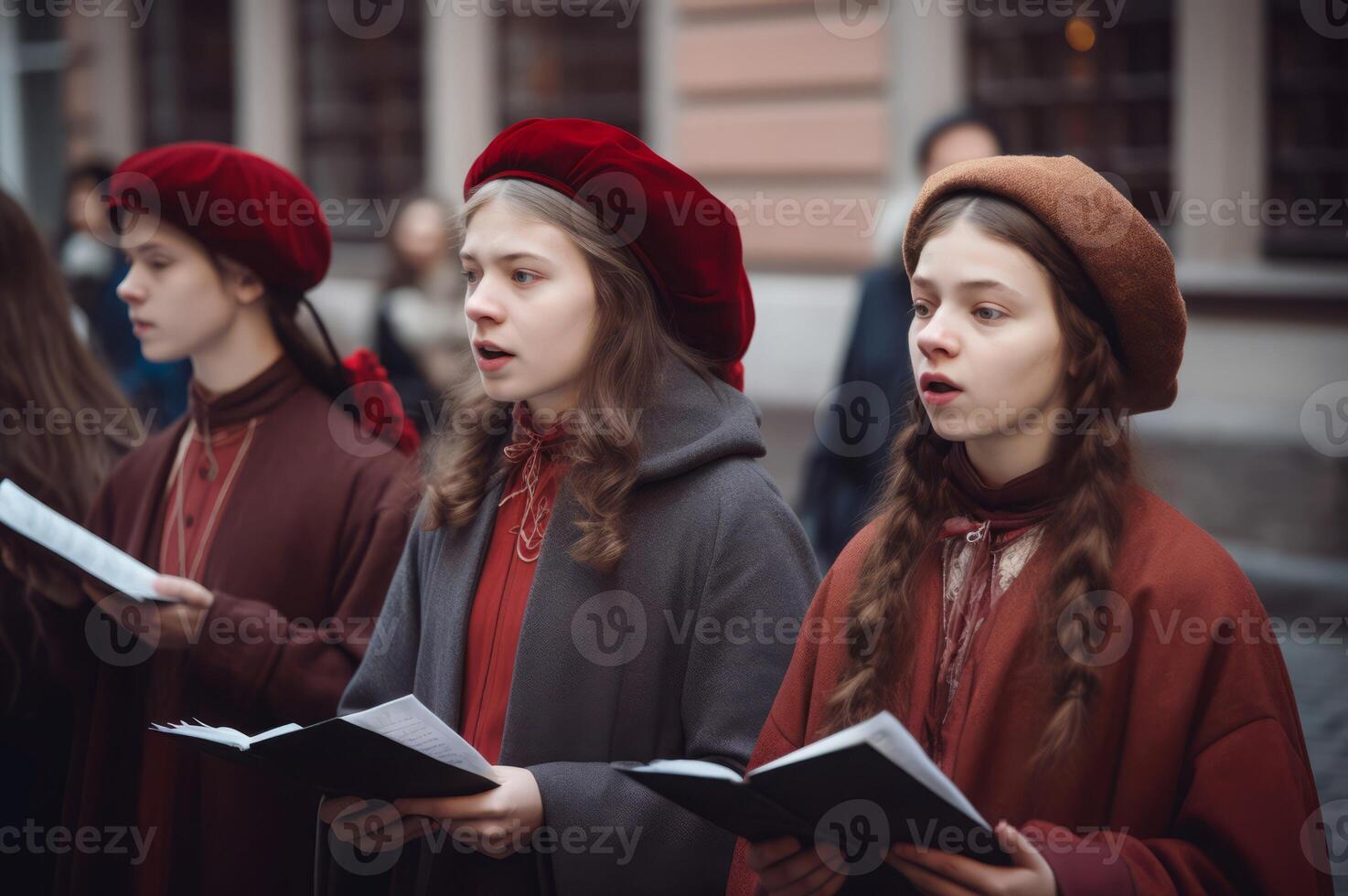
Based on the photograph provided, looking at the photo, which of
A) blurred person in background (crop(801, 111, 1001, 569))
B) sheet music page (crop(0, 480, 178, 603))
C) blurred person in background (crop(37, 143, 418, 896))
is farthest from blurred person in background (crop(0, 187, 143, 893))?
blurred person in background (crop(801, 111, 1001, 569))

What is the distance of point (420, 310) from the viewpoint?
6.27 m

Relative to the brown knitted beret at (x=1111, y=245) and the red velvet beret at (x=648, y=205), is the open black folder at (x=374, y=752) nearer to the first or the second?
the red velvet beret at (x=648, y=205)

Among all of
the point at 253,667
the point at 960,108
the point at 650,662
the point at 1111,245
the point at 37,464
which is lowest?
the point at 253,667

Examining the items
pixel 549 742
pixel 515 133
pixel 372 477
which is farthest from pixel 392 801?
pixel 515 133

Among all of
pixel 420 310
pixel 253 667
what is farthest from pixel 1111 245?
pixel 420 310

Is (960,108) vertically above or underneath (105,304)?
above

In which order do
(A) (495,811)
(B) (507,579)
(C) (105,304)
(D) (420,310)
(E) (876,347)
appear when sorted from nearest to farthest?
(A) (495,811) < (B) (507,579) < (E) (876,347) < (D) (420,310) < (C) (105,304)

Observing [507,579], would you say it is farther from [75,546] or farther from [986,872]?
[986,872]

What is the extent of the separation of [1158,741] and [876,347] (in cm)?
276

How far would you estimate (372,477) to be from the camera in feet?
9.54

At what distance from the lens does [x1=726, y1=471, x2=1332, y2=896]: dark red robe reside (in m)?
1.74

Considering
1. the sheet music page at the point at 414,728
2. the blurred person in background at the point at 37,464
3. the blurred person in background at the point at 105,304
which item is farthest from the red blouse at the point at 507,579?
the blurred person in background at the point at 105,304

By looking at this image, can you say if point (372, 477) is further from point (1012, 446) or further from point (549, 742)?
point (1012, 446)

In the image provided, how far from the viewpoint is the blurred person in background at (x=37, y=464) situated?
10.3 feet
